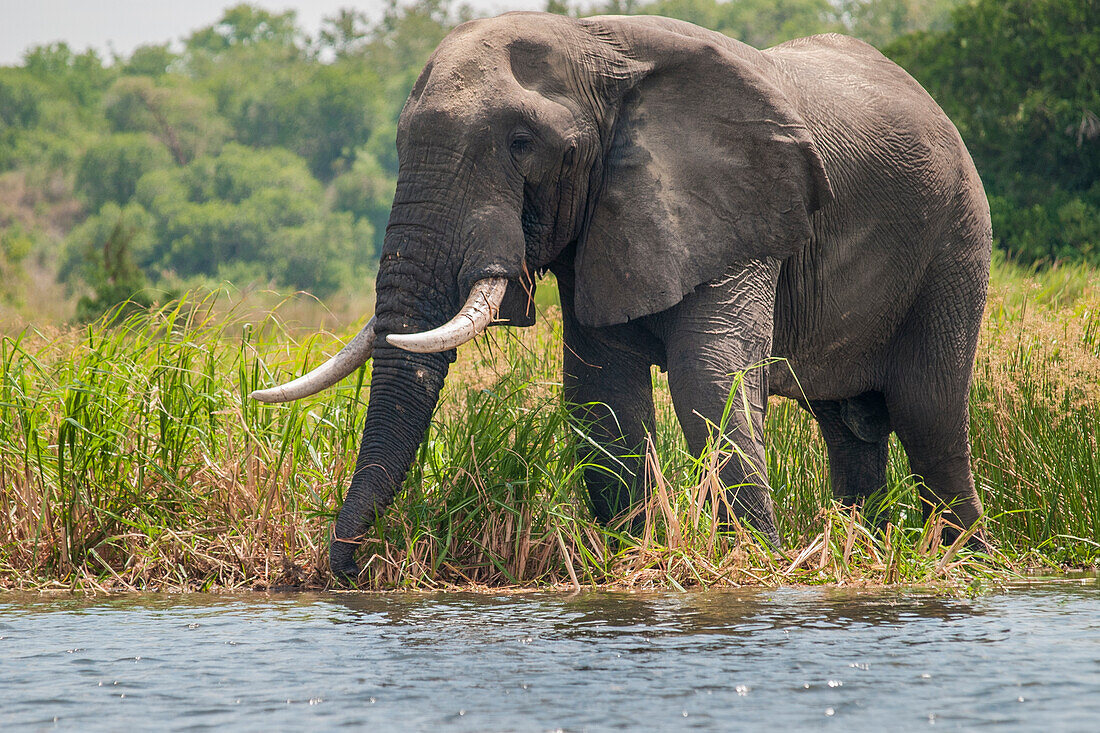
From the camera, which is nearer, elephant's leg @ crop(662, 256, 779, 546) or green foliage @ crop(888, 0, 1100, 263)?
elephant's leg @ crop(662, 256, 779, 546)

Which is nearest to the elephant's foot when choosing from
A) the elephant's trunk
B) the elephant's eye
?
the elephant's trunk

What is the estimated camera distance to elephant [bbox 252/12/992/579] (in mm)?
5066

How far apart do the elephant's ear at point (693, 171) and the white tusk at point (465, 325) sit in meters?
0.50

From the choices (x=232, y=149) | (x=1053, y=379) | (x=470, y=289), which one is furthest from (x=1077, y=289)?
(x=232, y=149)

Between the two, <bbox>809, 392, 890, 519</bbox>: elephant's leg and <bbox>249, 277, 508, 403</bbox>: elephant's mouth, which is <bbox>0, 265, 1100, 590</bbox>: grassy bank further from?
<bbox>249, 277, 508, 403</bbox>: elephant's mouth

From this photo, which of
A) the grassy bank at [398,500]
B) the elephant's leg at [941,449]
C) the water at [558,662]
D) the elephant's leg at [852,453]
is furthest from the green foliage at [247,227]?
the water at [558,662]

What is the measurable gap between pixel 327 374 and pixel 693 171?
5.31 ft

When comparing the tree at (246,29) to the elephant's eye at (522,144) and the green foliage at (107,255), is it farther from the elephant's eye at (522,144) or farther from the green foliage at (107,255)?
the elephant's eye at (522,144)

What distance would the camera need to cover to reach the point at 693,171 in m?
5.47

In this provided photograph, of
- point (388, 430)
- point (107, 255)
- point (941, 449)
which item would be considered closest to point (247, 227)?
point (107, 255)

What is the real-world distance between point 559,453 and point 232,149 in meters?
53.0

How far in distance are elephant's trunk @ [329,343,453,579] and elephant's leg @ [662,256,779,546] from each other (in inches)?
36.6

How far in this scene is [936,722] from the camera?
3.24 metres

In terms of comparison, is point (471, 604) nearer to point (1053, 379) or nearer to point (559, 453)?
point (559, 453)
